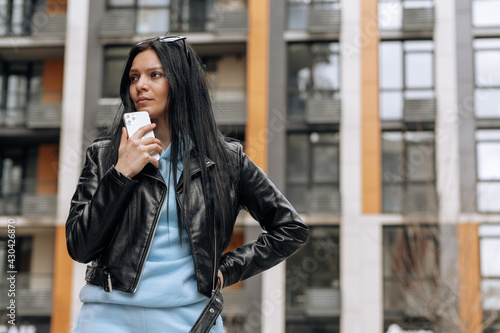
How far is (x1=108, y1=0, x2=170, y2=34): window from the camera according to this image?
867 inches

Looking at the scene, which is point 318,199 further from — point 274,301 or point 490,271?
point 490,271

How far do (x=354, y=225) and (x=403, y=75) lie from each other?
14.6ft

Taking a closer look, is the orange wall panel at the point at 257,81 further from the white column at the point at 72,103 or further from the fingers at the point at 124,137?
the fingers at the point at 124,137

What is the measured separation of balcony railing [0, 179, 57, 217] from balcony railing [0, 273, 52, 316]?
1.82 m

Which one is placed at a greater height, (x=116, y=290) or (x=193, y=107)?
(x=193, y=107)

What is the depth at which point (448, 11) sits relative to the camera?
20.9 m

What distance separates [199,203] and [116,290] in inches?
12.7

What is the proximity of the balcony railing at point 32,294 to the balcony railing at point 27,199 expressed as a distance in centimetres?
182

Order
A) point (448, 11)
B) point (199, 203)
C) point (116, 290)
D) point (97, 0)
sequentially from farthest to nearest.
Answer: point (97, 0) < point (448, 11) < point (199, 203) < point (116, 290)


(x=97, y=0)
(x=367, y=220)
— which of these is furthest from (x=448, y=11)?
(x=97, y=0)

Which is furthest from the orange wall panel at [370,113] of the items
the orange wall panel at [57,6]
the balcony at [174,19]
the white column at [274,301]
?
the orange wall panel at [57,6]

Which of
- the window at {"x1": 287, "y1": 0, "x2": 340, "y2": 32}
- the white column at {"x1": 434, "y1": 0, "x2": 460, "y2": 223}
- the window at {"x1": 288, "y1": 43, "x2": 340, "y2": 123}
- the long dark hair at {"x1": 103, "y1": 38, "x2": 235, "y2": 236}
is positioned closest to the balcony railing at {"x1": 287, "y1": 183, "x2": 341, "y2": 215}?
the window at {"x1": 288, "y1": 43, "x2": 340, "y2": 123}

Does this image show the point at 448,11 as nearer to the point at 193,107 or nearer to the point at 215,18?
the point at 215,18

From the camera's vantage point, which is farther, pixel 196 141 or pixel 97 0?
pixel 97 0
